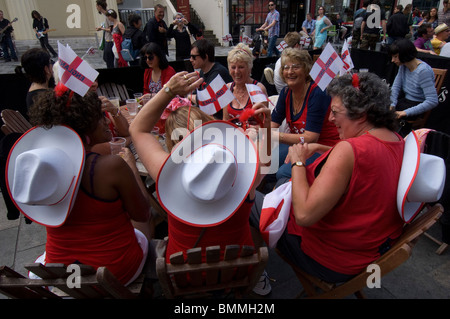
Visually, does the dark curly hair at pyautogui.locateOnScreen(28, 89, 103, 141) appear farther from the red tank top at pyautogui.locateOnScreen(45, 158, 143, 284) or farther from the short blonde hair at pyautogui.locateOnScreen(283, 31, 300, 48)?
the short blonde hair at pyautogui.locateOnScreen(283, 31, 300, 48)

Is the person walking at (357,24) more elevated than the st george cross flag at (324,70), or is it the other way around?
the person walking at (357,24)

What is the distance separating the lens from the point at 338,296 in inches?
66.0

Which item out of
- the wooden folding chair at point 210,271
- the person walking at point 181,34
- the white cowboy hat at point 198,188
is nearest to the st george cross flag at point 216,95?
the white cowboy hat at point 198,188

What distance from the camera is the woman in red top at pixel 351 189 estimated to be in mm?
1390

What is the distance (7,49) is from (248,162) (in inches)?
549

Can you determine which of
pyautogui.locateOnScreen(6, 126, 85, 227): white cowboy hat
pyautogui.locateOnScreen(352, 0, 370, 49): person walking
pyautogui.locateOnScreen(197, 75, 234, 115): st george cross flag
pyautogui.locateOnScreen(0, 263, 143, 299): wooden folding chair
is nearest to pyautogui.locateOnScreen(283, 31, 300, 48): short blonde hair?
pyautogui.locateOnScreen(197, 75, 234, 115): st george cross flag

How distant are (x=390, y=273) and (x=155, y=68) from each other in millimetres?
3575

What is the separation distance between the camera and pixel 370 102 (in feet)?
5.20

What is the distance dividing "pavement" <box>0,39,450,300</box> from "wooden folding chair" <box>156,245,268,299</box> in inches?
18.0

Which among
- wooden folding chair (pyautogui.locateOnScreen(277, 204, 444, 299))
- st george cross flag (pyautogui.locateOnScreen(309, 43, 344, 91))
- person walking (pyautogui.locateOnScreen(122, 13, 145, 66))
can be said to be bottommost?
wooden folding chair (pyautogui.locateOnScreen(277, 204, 444, 299))

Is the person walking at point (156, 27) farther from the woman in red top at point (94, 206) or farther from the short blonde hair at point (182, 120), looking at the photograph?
the short blonde hair at point (182, 120)

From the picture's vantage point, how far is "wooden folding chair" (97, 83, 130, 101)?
4844 mm

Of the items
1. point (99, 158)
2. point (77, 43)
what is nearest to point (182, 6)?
point (77, 43)

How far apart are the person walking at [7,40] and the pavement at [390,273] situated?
11.5 meters
